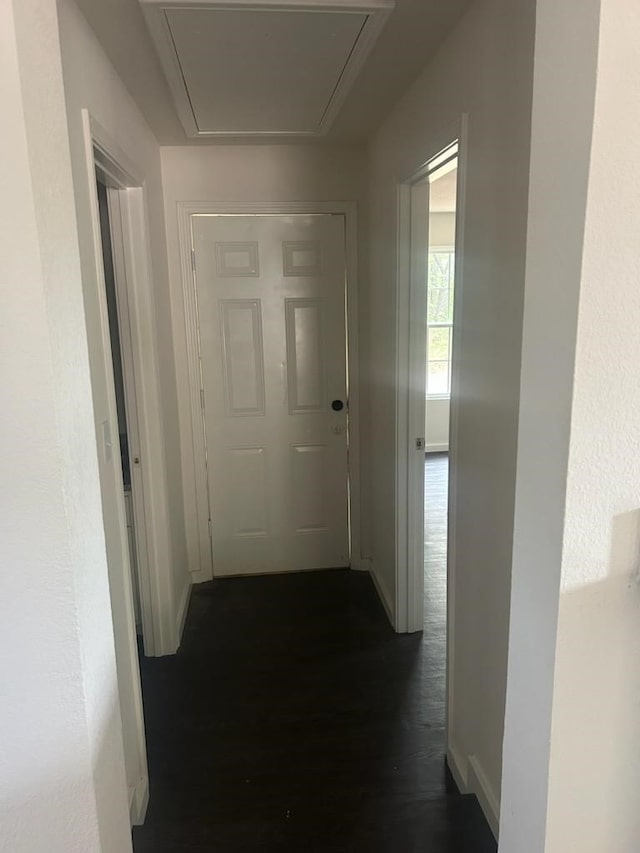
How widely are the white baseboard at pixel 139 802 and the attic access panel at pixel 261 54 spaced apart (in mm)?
2180

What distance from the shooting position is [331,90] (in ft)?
7.03

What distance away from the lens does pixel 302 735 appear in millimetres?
2141

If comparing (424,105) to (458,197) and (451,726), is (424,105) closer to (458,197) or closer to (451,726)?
(458,197)

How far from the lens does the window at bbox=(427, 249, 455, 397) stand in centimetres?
591

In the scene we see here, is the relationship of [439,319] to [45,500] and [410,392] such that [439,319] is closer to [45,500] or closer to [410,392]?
[410,392]

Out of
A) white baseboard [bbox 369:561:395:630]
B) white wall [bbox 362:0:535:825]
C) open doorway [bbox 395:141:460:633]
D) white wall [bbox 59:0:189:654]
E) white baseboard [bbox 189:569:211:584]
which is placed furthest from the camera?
white baseboard [bbox 189:569:211:584]

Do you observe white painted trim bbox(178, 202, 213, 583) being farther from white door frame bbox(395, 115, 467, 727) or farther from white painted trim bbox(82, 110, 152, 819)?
white door frame bbox(395, 115, 467, 727)

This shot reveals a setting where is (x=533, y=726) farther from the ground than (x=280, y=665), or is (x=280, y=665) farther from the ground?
(x=533, y=726)

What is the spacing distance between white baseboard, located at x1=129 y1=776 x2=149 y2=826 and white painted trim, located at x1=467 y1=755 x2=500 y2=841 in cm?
101

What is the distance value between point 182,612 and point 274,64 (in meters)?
2.38

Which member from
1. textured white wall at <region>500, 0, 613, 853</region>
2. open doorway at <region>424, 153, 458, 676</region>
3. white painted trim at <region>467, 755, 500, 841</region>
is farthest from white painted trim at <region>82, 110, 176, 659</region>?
open doorway at <region>424, 153, 458, 676</region>

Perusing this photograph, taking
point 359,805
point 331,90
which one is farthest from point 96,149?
point 359,805

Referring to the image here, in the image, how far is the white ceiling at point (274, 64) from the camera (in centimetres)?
161

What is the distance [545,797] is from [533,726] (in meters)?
0.11
